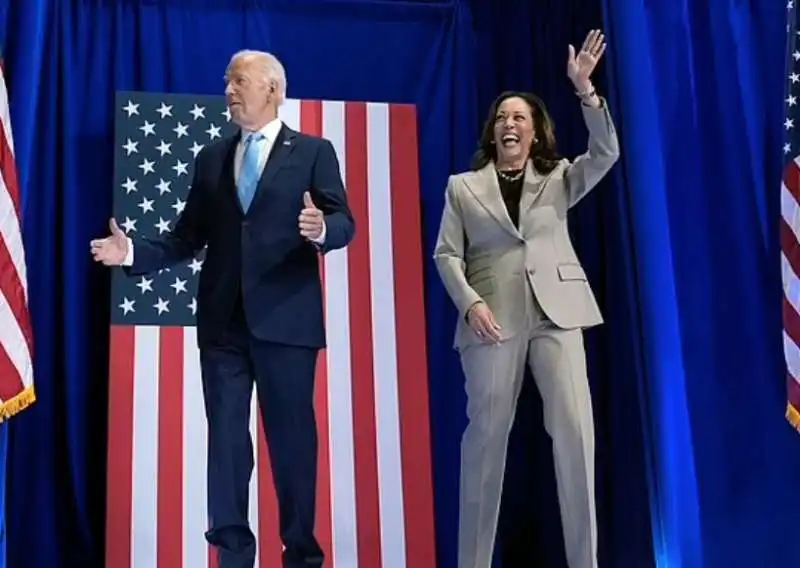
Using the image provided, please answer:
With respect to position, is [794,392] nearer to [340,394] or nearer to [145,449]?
[340,394]

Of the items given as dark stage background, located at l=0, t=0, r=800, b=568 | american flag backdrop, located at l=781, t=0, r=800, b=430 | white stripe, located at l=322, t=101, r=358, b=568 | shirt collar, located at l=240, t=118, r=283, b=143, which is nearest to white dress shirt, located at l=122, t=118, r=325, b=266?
shirt collar, located at l=240, t=118, r=283, b=143

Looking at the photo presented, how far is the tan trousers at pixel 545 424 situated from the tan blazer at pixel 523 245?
6cm

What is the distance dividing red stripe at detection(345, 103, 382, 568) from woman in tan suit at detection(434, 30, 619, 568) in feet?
3.31

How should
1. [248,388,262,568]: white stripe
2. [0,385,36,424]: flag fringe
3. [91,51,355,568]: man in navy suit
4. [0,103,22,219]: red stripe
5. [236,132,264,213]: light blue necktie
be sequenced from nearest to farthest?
[91,51,355,568]: man in navy suit
[236,132,264,213]: light blue necktie
[0,385,36,424]: flag fringe
[0,103,22,219]: red stripe
[248,388,262,568]: white stripe

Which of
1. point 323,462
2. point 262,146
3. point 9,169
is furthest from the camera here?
point 323,462

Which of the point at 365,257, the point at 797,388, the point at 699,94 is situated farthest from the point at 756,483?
the point at 365,257

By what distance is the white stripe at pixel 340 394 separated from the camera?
3941 millimetres

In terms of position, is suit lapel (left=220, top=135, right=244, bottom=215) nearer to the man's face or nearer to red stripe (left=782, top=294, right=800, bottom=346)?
the man's face

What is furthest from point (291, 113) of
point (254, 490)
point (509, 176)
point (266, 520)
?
point (266, 520)

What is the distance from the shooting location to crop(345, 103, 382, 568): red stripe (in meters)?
3.97

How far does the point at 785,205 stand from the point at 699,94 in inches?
21.4

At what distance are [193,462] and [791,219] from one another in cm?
213

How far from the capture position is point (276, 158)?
9.05 feet

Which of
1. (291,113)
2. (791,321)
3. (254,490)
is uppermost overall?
(291,113)
